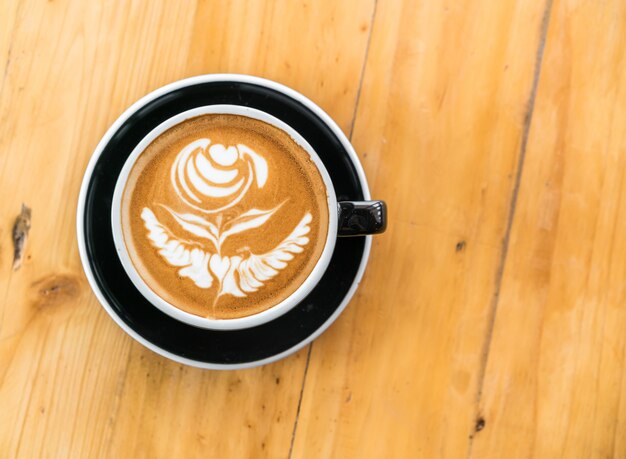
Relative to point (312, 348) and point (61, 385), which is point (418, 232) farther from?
point (61, 385)

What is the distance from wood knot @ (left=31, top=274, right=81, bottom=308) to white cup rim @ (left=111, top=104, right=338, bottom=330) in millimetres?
177

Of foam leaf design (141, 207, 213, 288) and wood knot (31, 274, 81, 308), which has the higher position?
foam leaf design (141, 207, 213, 288)

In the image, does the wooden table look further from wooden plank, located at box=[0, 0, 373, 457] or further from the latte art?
the latte art

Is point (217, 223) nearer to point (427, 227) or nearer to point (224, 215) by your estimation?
point (224, 215)

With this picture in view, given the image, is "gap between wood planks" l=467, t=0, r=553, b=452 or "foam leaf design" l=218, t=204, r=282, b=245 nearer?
"foam leaf design" l=218, t=204, r=282, b=245

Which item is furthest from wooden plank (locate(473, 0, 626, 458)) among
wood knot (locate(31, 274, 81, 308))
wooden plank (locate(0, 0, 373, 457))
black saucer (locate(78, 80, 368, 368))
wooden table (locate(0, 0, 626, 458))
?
wood knot (locate(31, 274, 81, 308))

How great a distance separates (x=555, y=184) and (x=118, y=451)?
0.85 metres

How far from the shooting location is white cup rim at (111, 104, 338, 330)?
77 centimetres

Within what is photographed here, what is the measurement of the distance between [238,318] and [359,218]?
0.71 feet

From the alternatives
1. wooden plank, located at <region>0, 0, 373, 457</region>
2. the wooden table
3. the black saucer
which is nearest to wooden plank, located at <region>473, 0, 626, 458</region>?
the wooden table

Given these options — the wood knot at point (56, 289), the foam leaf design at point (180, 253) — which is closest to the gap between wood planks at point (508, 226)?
the foam leaf design at point (180, 253)

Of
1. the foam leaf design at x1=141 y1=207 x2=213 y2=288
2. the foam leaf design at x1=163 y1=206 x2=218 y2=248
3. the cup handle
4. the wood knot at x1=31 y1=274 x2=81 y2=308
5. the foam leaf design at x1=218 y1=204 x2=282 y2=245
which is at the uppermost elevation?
the cup handle

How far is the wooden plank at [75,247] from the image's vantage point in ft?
2.97

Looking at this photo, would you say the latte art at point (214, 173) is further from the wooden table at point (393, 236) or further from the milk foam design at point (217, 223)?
the wooden table at point (393, 236)
